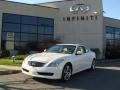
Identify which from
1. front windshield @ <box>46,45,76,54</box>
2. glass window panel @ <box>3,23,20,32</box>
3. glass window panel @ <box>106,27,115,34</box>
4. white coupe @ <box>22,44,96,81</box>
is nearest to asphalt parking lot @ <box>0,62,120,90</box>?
white coupe @ <box>22,44,96,81</box>

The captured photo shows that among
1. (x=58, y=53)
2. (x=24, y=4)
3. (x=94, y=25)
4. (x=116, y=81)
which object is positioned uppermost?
(x=24, y=4)

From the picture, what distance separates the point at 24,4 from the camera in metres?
30.4

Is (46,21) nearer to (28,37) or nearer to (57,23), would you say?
(57,23)

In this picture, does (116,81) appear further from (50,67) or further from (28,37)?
(28,37)

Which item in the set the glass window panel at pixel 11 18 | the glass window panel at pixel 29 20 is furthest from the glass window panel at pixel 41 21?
the glass window panel at pixel 11 18

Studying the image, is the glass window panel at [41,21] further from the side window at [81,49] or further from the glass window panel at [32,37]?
the side window at [81,49]

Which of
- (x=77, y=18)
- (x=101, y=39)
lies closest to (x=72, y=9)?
(x=77, y=18)

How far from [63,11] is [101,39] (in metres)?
5.17

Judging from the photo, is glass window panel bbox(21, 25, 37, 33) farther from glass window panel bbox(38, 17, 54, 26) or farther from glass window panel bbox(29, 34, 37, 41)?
glass window panel bbox(38, 17, 54, 26)

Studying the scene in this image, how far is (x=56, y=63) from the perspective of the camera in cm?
1246

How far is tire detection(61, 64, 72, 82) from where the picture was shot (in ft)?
42.0

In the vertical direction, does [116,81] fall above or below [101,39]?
below

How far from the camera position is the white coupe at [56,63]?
484 inches

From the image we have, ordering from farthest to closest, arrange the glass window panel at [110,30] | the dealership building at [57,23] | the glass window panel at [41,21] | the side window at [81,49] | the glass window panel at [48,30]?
1. the glass window panel at [110,30]
2. the glass window panel at [48,30]
3. the glass window panel at [41,21]
4. the dealership building at [57,23]
5. the side window at [81,49]
